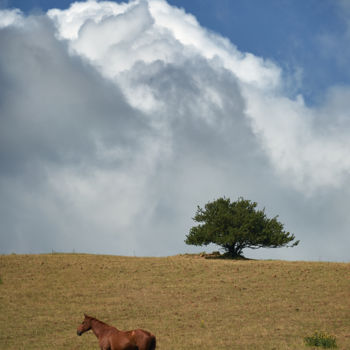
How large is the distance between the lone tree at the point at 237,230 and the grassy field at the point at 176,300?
5847 millimetres

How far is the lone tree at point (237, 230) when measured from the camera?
5041 cm

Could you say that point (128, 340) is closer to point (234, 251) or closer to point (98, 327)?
point (98, 327)

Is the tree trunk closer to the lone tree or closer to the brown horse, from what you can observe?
the lone tree

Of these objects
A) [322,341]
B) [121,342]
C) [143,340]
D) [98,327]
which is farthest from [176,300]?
[143,340]

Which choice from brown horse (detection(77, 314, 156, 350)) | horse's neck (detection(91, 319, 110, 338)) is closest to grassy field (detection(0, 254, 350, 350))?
horse's neck (detection(91, 319, 110, 338))

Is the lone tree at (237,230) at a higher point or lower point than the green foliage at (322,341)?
higher

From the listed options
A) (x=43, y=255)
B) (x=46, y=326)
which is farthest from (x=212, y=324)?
(x=43, y=255)

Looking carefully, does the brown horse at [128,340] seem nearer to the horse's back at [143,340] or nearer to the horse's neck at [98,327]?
the horse's back at [143,340]

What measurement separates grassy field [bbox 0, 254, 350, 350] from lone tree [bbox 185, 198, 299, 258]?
585cm

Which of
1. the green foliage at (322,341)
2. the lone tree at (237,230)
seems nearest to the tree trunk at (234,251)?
the lone tree at (237,230)

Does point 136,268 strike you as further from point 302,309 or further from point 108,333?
point 108,333

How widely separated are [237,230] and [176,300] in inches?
751

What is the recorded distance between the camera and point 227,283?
36.7 m

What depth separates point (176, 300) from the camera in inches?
1261
